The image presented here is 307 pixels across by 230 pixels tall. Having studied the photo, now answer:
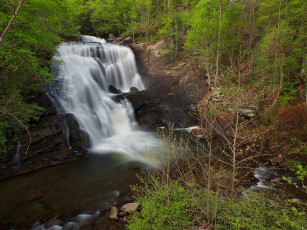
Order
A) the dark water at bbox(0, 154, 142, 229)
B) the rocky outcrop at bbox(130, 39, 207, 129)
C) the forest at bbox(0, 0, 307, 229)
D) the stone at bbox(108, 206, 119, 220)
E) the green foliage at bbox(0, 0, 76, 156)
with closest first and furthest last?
the forest at bbox(0, 0, 307, 229), the stone at bbox(108, 206, 119, 220), the dark water at bbox(0, 154, 142, 229), the green foliage at bbox(0, 0, 76, 156), the rocky outcrop at bbox(130, 39, 207, 129)

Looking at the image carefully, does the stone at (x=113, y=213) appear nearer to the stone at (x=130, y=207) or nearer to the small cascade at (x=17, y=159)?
the stone at (x=130, y=207)

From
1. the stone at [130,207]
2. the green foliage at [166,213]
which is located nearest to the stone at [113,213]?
the stone at [130,207]

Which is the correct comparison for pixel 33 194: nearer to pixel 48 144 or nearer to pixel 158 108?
pixel 48 144

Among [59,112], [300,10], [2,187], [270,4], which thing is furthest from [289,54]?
[2,187]

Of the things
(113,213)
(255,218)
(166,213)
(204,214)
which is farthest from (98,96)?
(255,218)

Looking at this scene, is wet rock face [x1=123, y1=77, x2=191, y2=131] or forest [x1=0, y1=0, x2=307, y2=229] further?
wet rock face [x1=123, y1=77, x2=191, y2=131]

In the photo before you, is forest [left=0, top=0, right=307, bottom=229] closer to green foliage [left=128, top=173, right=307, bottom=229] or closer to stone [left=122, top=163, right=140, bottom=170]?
green foliage [left=128, top=173, right=307, bottom=229]

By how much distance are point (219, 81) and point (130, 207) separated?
1407 centimetres

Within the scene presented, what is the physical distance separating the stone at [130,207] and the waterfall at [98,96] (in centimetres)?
480

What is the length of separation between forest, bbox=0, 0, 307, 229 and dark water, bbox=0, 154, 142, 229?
1763 millimetres

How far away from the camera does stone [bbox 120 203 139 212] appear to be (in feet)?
19.0

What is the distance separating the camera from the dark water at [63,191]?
20.1 feet

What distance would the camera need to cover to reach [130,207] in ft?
19.4

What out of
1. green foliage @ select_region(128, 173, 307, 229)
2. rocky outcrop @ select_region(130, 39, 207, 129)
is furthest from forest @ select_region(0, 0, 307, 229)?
rocky outcrop @ select_region(130, 39, 207, 129)
